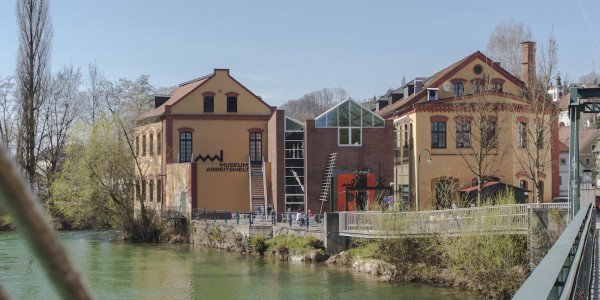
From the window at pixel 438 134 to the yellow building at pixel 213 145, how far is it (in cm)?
1083

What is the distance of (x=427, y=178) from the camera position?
135 feet

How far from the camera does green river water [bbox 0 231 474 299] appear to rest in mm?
23031

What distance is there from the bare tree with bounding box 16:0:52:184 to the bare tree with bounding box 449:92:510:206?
88.2 feet

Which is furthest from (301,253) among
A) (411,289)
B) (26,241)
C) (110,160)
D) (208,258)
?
(26,241)

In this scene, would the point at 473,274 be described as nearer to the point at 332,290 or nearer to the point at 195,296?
the point at 332,290

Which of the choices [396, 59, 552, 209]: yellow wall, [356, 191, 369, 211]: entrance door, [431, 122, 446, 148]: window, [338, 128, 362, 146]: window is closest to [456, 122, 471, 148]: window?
[396, 59, 552, 209]: yellow wall

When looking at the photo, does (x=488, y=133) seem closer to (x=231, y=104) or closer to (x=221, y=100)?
(x=231, y=104)

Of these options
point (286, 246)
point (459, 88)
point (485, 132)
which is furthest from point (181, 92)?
point (485, 132)

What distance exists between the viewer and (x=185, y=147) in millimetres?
47906

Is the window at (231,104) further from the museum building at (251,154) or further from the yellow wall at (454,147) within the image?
the yellow wall at (454,147)

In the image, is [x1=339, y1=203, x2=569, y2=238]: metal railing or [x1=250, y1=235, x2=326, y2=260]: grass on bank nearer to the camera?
[x1=339, y1=203, x2=569, y2=238]: metal railing

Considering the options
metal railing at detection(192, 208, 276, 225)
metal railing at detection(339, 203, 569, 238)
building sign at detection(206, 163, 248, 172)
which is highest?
building sign at detection(206, 163, 248, 172)

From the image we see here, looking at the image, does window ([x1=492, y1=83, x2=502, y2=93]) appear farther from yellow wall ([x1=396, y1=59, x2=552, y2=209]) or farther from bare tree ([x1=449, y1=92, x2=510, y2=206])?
bare tree ([x1=449, y1=92, x2=510, y2=206])

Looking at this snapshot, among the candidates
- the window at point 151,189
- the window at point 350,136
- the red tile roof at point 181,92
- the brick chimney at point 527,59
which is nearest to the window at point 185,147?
the red tile roof at point 181,92
